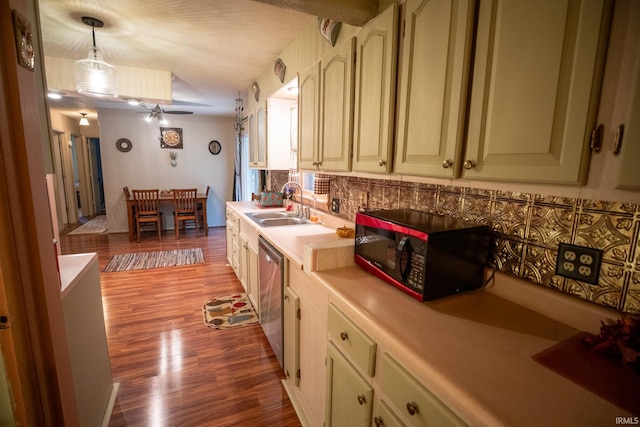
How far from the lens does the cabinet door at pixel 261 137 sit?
314cm

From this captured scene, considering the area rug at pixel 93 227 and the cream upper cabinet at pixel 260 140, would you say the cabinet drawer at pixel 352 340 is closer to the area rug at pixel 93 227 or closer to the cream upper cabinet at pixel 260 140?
the cream upper cabinet at pixel 260 140

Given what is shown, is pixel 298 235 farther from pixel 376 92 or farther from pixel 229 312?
pixel 229 312

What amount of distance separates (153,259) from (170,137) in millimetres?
2937

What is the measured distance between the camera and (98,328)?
1612mm

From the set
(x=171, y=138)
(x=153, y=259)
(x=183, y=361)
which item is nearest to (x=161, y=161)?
(x=171, y=138)

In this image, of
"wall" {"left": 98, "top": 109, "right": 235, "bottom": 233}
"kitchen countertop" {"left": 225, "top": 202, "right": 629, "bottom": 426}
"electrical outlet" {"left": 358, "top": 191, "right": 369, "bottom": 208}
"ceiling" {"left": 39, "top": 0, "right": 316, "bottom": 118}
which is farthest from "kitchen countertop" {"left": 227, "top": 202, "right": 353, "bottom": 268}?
"wall" {"left": 98, "top": 109, "right": 235, "bottom": 233}

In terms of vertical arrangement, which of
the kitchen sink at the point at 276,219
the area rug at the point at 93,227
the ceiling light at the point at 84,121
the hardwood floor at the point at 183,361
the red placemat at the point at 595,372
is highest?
the ceiling light at the point at 84,121

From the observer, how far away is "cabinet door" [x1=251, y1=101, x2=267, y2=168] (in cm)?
314

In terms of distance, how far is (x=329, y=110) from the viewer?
1766mm

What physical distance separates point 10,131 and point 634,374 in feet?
5.41

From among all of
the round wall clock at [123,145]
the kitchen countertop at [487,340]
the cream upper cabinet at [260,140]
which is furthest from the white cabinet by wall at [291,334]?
the round wall clock at [123,145]

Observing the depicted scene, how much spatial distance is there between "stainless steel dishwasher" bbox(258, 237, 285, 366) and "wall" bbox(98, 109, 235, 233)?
4.62 metres

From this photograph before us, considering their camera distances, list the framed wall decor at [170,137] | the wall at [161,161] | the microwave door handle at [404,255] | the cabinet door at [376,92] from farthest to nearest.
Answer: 1. the framed wall decor at [170,137]
2. the wall at [161,161]
3. the cabinet door at [376,92]
4. the microwave door handle at [404,255]

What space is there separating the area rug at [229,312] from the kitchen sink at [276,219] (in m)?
0.89
